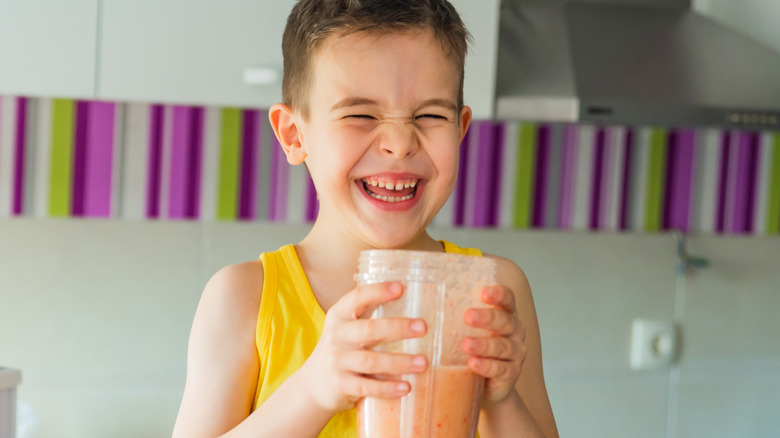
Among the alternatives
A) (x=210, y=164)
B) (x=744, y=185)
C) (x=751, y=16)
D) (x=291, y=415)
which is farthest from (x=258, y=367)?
(x=744, y=185)

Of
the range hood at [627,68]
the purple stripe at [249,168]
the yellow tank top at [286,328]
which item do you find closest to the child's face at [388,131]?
the yellow tank top at [286,328]

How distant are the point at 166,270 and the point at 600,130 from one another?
3.44ft

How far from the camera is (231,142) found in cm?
177

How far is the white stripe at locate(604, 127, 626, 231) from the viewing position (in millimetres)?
2047

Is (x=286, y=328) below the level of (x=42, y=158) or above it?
below

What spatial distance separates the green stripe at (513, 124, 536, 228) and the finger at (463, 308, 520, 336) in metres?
1.38

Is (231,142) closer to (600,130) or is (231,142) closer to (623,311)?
(600,130)

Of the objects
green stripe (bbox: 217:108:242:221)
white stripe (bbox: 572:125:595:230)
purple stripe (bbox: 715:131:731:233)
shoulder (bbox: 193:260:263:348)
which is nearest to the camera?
shoulder (bbox: 193:260:263:348)

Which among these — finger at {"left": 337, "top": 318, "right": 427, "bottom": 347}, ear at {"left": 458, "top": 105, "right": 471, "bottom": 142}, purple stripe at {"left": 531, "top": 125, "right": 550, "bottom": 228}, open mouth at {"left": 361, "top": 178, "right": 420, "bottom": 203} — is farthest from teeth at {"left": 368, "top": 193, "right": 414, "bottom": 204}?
purple stripe at {"left": 531, "top": 125, "right": 550, "bottom": 228}

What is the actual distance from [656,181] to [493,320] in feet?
5.30

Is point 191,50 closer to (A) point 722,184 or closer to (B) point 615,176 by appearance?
(B) point 615,176

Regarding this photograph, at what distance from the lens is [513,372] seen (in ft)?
2.05

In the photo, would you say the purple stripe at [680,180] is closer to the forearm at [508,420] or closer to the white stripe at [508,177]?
the white stripe at [508,177]

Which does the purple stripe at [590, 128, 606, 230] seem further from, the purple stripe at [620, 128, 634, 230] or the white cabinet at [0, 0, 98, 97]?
the white cabinet at [0, 0, 98, 97]
